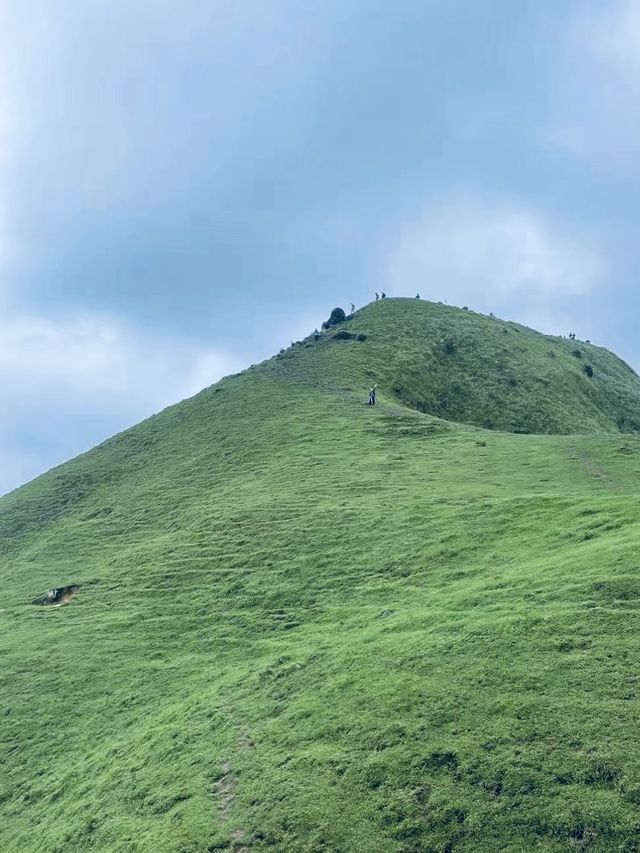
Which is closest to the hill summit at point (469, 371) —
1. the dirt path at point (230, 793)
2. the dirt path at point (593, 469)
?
the dirt path at point (593, 469)

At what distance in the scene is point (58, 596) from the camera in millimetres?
48250

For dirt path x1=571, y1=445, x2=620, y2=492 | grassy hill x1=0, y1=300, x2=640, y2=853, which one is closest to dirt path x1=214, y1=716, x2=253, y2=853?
grassy hill x1=0, y1=300, x2=640, y2=853

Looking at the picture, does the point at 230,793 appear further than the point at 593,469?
No

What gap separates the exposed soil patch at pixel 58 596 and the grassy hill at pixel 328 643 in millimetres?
591

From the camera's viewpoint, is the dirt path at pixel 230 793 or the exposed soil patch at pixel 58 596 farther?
the exposed soil patch at pixel 58 596

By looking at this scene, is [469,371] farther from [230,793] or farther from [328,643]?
[230,793]

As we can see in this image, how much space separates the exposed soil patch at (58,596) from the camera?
4762 centimetres

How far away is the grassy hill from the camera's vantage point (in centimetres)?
2122

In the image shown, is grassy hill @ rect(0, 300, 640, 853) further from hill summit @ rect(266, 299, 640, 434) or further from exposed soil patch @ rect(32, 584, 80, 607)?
hill summit @ rect(266, 299, 640, 434)

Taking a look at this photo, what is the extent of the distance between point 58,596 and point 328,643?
2260 centimetres

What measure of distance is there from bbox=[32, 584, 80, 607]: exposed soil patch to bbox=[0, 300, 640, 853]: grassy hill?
0.59 metres

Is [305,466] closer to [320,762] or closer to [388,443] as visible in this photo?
[388,443]

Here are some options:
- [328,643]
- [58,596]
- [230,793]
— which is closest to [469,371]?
[58,596]

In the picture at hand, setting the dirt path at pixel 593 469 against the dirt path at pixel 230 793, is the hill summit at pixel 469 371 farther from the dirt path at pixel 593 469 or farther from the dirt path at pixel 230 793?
the dirt path at pixel 230 793
